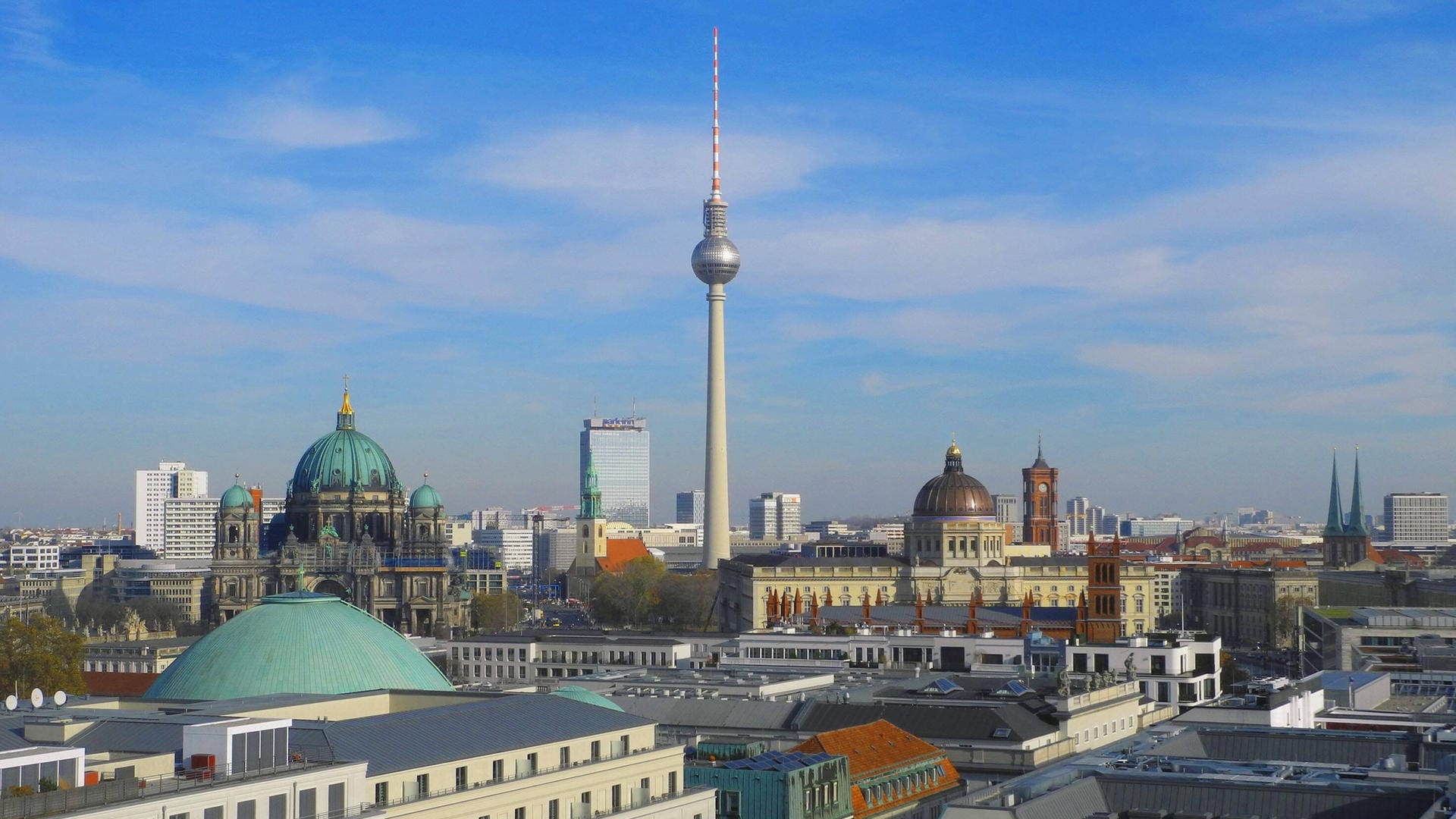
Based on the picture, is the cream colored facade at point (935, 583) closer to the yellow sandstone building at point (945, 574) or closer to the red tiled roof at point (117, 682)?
the yellow sandstone building at point (945, 574)

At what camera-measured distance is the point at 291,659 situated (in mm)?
67938

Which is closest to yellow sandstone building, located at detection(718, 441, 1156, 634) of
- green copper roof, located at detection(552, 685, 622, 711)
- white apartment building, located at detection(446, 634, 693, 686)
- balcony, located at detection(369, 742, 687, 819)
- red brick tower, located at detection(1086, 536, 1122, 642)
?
white apartment building, located at detection(446, 634, 693, 686)

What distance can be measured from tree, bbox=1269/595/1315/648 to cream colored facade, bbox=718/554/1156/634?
16497 mm

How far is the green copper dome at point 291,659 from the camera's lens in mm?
67250

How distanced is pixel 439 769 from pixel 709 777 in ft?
46.9

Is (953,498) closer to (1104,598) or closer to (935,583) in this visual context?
(935,583)

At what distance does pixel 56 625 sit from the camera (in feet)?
459

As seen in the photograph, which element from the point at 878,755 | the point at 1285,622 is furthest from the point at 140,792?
the point at 1285,622

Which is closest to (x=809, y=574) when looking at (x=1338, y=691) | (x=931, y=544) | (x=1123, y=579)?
A: (x=931, y=544)

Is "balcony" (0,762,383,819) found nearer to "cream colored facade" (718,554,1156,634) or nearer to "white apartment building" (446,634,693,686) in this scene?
"white apartment building" (446,634,693,686)

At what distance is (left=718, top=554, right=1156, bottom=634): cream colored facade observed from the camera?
182000mm

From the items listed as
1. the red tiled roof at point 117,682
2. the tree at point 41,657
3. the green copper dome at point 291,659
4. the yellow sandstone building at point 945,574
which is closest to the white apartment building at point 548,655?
the red tiled roof at point 117,682

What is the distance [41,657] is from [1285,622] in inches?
4814

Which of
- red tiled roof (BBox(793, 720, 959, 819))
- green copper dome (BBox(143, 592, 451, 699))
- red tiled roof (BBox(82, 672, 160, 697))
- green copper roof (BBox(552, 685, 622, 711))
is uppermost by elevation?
green copper dome (BBox(143, 592, 451, 699))
